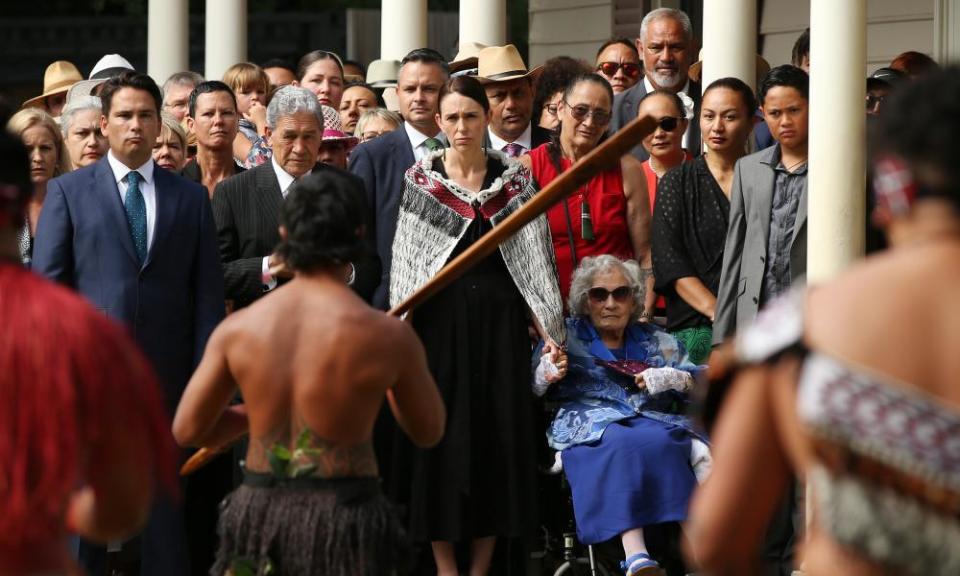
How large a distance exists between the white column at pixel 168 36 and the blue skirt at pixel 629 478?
28.1 ft

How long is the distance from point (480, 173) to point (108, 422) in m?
4.47

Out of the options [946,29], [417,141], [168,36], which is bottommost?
[417,141]

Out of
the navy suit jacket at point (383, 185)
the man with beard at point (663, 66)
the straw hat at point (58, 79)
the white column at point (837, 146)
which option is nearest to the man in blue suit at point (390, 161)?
the navy suit jacket at point (383, 185)

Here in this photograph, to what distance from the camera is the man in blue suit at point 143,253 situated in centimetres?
730

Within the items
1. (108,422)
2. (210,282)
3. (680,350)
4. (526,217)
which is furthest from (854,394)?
(680,350)

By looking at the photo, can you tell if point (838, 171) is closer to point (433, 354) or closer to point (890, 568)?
point (433, 354)

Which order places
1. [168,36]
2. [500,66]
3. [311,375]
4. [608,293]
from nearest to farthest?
1. [311,375]
2. [608,293]
3. [500,66]
4. [168,36]

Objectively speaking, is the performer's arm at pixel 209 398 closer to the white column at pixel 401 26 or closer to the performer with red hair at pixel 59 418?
the performer with red hair at pixel 59 418

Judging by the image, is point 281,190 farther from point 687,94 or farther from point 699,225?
point 687,94

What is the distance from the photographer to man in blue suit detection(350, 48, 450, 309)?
8.20 metres

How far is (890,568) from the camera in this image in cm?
327

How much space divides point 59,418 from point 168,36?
12.6 m

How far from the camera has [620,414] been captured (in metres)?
8.09

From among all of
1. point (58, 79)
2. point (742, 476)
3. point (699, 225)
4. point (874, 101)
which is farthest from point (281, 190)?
point (742, 476)
